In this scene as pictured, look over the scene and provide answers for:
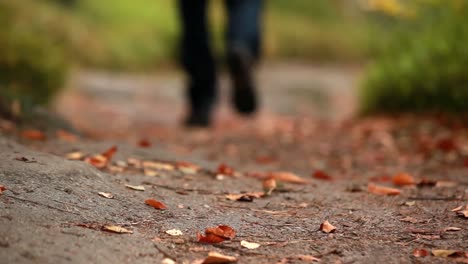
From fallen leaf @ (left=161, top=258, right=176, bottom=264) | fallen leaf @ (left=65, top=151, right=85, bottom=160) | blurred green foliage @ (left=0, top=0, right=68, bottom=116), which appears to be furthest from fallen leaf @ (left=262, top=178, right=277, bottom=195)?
blurred green foliage @ (left=0, top=0, right=68, bottom=116)

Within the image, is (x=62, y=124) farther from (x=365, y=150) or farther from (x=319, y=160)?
(x=365, y=150)

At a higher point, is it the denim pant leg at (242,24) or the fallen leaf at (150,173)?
the denim pant leg at (242,24)

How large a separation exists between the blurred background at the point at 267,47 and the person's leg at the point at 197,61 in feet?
2.87

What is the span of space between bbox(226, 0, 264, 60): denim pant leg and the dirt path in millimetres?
622

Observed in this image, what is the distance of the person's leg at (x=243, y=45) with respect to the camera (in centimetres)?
385

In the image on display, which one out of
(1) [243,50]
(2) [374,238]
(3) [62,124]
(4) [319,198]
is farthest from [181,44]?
(2) [374,238]

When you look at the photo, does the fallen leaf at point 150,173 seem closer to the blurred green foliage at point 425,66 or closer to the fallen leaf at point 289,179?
the fallen leaf at point 289,179

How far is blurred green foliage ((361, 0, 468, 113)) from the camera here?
416cm

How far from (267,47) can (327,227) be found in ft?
33.4

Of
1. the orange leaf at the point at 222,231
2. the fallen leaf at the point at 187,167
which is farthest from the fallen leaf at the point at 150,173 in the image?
the orange leaf at the point at 222,231

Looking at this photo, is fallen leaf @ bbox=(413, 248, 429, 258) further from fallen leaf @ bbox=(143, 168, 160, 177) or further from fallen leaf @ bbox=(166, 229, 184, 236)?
fallen leaf @ bbox=(143, 168, 160, 177)

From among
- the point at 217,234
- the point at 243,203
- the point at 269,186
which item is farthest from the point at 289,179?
the point at 217,234

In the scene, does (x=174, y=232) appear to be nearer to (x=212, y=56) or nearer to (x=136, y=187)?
(x=136, y=187)

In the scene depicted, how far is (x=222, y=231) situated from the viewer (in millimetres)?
1730
